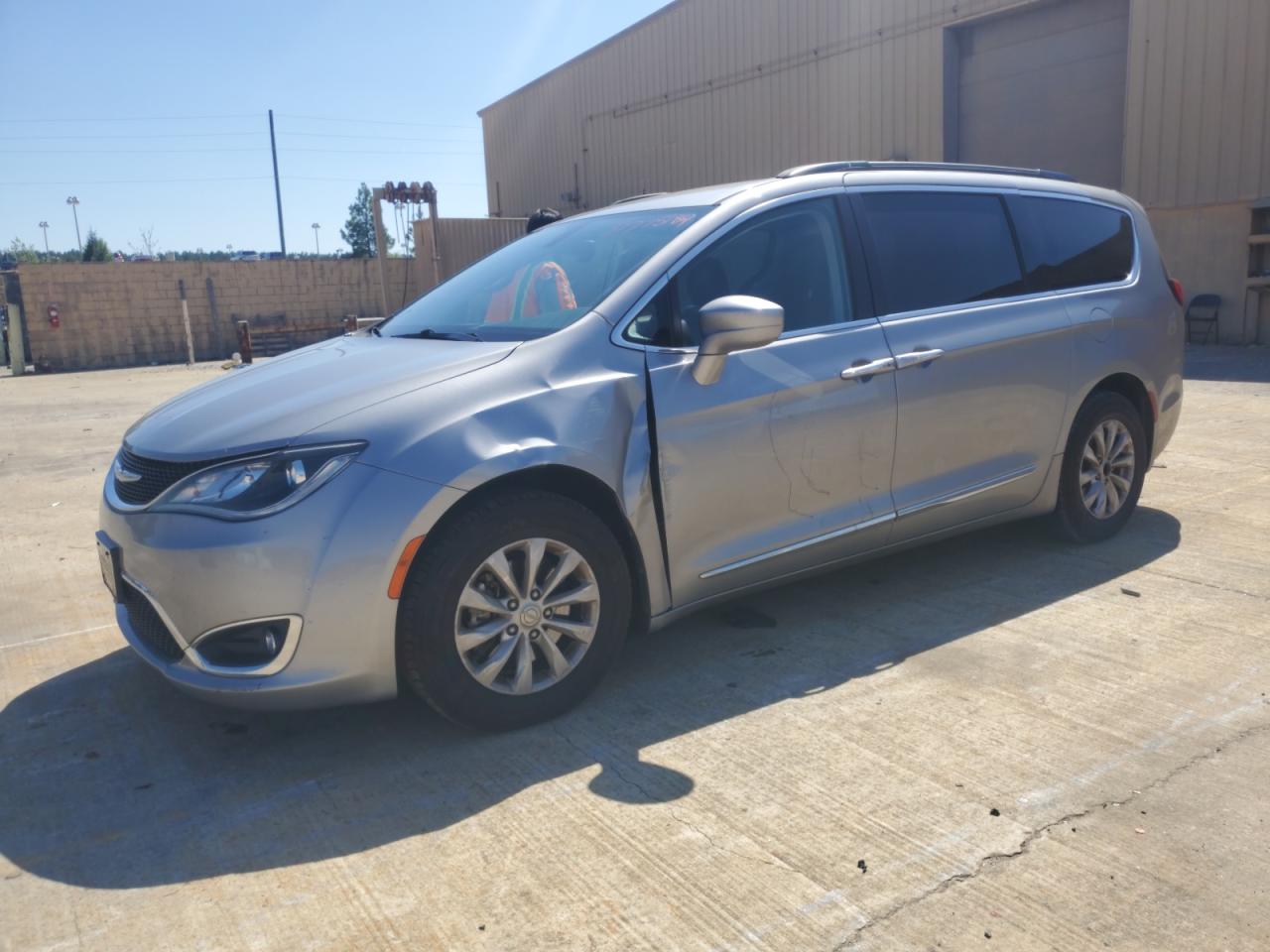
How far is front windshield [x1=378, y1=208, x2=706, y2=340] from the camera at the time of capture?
3734mm

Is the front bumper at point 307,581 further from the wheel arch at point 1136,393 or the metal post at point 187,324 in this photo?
the metal post at point 187,324

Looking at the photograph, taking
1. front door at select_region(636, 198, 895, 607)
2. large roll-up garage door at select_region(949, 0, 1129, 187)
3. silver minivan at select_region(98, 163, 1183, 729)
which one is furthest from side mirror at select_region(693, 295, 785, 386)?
large roll-up garage door at select_region(949, 0, 1129, 187)

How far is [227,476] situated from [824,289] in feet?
7.48

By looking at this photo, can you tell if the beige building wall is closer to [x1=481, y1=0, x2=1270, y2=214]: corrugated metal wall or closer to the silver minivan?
[x1=481, y1=0, x2=1270, y2=214]: corrugated metal wall

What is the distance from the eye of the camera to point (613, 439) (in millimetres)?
3375

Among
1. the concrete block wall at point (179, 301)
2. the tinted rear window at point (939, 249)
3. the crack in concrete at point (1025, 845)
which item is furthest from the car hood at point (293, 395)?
the concrete block wall at point (179, 301)

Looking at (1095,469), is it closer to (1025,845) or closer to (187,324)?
(1025,845)

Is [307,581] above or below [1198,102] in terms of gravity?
below

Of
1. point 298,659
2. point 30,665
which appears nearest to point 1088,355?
point 298,659

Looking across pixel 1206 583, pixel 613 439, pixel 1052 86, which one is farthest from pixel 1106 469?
pixel 1052 86

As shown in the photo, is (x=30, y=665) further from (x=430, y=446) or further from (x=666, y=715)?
(x=666, y=715)

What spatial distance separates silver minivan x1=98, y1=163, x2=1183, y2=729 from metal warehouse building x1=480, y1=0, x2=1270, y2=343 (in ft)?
42.7

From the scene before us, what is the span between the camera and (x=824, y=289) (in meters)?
4.02

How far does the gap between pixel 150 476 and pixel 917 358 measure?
2.81m
